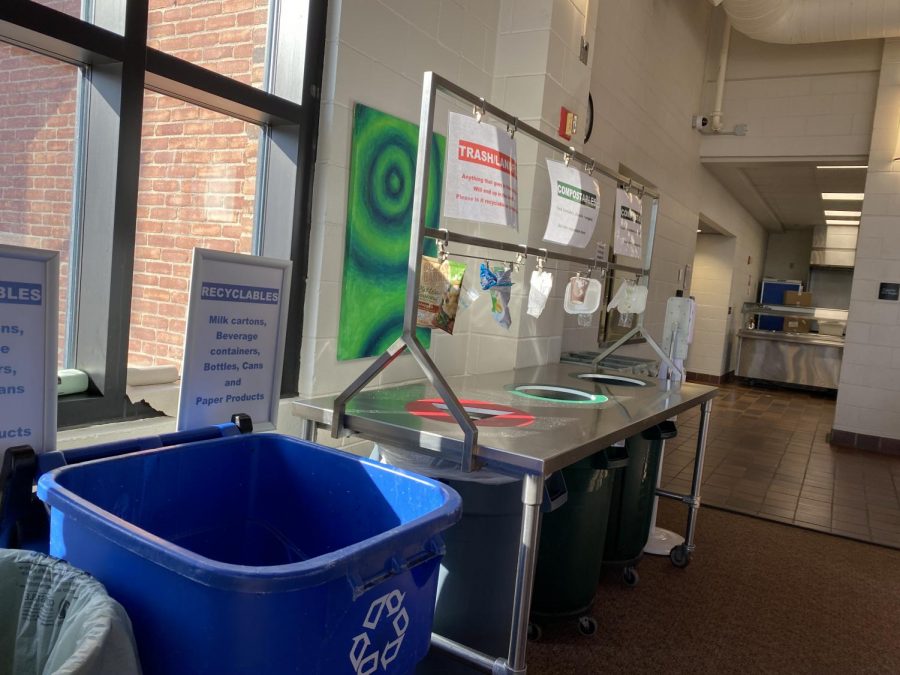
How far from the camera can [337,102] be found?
2.20 m

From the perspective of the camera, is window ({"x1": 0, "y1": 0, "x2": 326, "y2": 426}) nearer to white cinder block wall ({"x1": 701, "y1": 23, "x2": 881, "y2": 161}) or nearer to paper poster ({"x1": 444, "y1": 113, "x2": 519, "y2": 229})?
paper poster ({"x1": 444, "y1": 113, "x2": 519, "y2": 229})

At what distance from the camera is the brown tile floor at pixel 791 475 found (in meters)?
3.79

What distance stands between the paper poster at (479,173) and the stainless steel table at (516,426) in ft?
1.77

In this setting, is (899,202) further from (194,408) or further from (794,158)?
(194,408)

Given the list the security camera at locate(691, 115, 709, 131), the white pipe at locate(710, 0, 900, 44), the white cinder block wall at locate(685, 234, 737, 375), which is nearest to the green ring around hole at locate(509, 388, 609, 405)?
the white pipe at locate(710, 0, 900, 44)

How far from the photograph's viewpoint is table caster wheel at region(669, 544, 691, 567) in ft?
9.53

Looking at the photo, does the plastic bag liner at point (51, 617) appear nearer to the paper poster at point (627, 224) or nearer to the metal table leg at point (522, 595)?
the metal table leg at point (522, 595)

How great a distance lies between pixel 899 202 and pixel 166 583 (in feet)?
20.9

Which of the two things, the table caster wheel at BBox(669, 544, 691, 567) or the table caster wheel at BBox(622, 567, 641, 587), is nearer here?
the table caster wheel at BBox(622, 567, 641, 587)

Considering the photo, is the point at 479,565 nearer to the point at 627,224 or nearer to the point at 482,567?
the point at 482,567

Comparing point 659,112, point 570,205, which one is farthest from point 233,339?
point 659,112

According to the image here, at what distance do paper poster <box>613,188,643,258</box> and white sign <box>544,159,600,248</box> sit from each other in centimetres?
28

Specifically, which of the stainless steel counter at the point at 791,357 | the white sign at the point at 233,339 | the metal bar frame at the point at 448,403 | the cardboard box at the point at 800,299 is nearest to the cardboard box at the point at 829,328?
the cardboard box at the point at 800,299


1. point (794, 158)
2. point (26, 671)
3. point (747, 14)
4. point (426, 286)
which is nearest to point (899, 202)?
point (794, 158)
